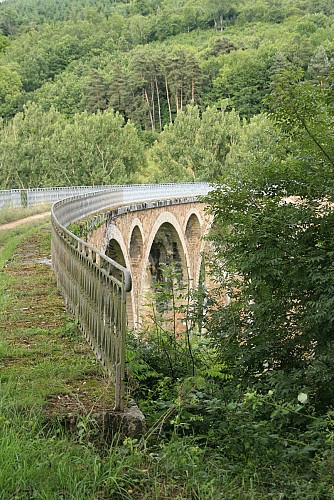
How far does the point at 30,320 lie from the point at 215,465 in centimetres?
316

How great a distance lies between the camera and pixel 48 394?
464 centimetres

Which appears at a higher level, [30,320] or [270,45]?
[270,45]

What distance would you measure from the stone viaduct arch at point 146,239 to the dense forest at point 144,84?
682 centimetres

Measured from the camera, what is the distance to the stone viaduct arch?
67.3 feet

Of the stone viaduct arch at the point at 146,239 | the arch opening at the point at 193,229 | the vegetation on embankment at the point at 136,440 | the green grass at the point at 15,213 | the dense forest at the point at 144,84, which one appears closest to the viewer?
the vegetation on embankment at the point at 136,440

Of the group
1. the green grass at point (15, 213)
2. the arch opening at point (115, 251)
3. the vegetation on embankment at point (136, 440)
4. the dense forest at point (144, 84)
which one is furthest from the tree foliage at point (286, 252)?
the green grass at point (15, 213)

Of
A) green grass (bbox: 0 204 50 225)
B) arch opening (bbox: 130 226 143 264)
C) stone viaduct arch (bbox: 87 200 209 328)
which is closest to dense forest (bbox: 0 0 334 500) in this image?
stone viaduct arch (bbox: 87 200 209 328)

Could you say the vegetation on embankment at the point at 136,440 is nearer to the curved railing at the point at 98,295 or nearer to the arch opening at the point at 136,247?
the curved railing at the point at 98,295

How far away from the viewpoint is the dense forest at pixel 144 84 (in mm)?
59812

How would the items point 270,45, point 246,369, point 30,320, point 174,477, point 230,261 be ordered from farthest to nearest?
point 270,45
point 230,261
point 246,369
point 30,320
point 174,477

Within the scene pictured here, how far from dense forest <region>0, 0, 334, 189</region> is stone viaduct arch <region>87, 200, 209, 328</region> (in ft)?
22.4

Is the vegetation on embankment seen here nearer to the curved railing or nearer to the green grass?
the curved railing

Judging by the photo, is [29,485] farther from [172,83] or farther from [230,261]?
[172,83]

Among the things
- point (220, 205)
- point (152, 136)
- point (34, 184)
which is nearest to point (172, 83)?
point (152, 136)
